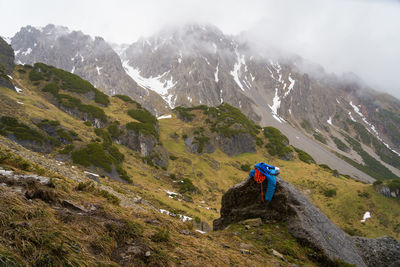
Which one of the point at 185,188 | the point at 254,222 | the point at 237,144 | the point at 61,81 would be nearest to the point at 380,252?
the point at 254,222

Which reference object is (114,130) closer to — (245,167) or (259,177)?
(245,167)

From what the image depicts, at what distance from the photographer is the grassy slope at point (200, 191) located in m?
4.67

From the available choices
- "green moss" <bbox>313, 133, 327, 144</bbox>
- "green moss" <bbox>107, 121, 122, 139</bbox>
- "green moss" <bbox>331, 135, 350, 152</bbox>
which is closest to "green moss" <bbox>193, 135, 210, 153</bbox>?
"green moss" <bbox>107, 121, 122, 139</bbox>

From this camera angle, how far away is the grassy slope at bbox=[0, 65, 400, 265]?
4672 millimetres

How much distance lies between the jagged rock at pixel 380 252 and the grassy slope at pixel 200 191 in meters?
4.54

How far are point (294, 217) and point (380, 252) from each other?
4677mm

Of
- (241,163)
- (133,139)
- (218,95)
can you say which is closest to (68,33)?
(218,95)

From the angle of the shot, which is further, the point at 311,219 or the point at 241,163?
the point at 241,163

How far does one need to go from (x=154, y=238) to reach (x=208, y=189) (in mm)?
42238

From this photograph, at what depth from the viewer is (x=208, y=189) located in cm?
4488

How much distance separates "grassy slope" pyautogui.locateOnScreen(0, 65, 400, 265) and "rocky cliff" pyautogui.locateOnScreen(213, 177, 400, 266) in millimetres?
858

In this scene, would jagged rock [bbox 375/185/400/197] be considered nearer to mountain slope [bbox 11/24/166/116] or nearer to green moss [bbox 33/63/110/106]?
green moss [bbox 33/63/110/106]

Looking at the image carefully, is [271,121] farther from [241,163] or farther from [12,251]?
[12,251]

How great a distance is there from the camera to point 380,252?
8406 mm
